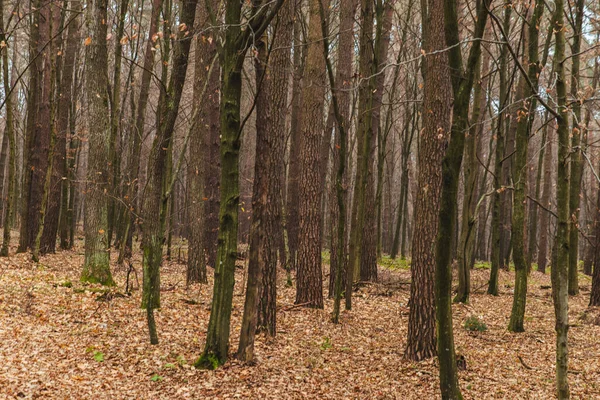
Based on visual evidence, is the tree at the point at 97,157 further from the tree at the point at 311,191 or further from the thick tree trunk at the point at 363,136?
the thick tree trunk at the point at 363,136

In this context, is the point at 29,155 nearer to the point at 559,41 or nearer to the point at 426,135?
the point at 426,135

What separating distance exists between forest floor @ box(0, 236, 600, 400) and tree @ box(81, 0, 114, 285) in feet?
1.84

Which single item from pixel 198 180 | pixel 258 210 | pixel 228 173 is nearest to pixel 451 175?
pixel 228 173

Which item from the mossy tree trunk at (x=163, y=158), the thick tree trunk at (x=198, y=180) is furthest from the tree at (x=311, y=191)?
the mossy tree trunk at (x=163, y=158)

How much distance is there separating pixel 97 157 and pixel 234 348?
515 cm

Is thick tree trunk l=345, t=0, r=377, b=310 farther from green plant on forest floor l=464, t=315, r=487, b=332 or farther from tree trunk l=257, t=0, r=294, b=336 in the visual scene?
green plant on forest floor l=464, t=315, r=487, b=332

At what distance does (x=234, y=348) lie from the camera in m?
6.66

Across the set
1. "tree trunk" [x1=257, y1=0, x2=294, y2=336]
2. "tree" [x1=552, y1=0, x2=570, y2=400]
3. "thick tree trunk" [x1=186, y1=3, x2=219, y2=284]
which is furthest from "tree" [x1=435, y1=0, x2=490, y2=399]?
"thick tree trunk" [x1=186, y1=3, x2=219, y2=284]

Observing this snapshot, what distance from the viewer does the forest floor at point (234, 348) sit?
219 inches

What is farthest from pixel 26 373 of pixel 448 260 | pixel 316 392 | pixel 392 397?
pixel 448 260

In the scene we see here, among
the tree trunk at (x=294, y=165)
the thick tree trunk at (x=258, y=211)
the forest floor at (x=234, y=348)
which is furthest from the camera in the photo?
the tree trunk at (x=294, y=165)

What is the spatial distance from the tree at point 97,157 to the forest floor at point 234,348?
1.84 feet

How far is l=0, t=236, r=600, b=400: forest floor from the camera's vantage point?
5.57 meters

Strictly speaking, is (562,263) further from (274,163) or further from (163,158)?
(163,158)
